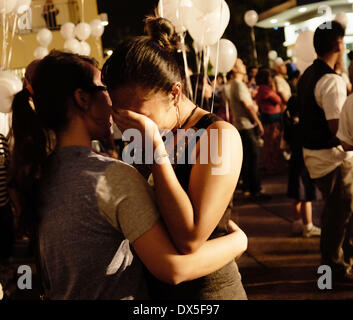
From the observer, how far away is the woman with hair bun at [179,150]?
43.1 inches

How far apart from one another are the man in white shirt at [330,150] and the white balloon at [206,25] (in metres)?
0.75

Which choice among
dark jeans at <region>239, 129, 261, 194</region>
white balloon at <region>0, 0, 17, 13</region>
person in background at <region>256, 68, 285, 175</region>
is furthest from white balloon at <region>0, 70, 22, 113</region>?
person in background at <region>256, 68, 285, 175</region>

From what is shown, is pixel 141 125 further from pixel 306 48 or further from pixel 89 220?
pixel 306 48

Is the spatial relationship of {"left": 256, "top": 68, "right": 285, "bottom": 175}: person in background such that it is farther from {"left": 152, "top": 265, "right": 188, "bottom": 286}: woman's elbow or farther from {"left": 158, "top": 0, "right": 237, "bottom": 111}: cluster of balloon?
{"left": 152, "top": 265, "right": 188, "bottom": 286}: woman's elbow

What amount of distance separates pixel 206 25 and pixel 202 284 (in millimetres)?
2508

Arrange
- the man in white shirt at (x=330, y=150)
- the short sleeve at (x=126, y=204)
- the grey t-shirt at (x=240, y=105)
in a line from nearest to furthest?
the short sleeve at (x=126, y=204)
the man in white shirt at (x=330, y=150)
the grey t-shirt at (x=240, y=105)

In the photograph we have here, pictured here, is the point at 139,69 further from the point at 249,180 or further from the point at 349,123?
the point at 249,180

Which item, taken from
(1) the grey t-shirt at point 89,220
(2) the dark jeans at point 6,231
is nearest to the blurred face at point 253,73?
(2) the dark jeans at point 6,231

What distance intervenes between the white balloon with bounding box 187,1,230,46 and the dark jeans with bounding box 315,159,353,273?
1.38 metres

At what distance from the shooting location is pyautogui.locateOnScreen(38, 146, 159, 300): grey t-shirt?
1062 mm

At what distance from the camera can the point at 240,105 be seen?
5734mm

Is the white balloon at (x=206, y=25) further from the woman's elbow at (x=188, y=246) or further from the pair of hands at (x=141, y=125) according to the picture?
the woman's elbow at (x=188, y=246)

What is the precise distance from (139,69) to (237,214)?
4137 mm

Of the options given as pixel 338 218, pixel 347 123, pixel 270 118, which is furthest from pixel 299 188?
pixel 270 118
